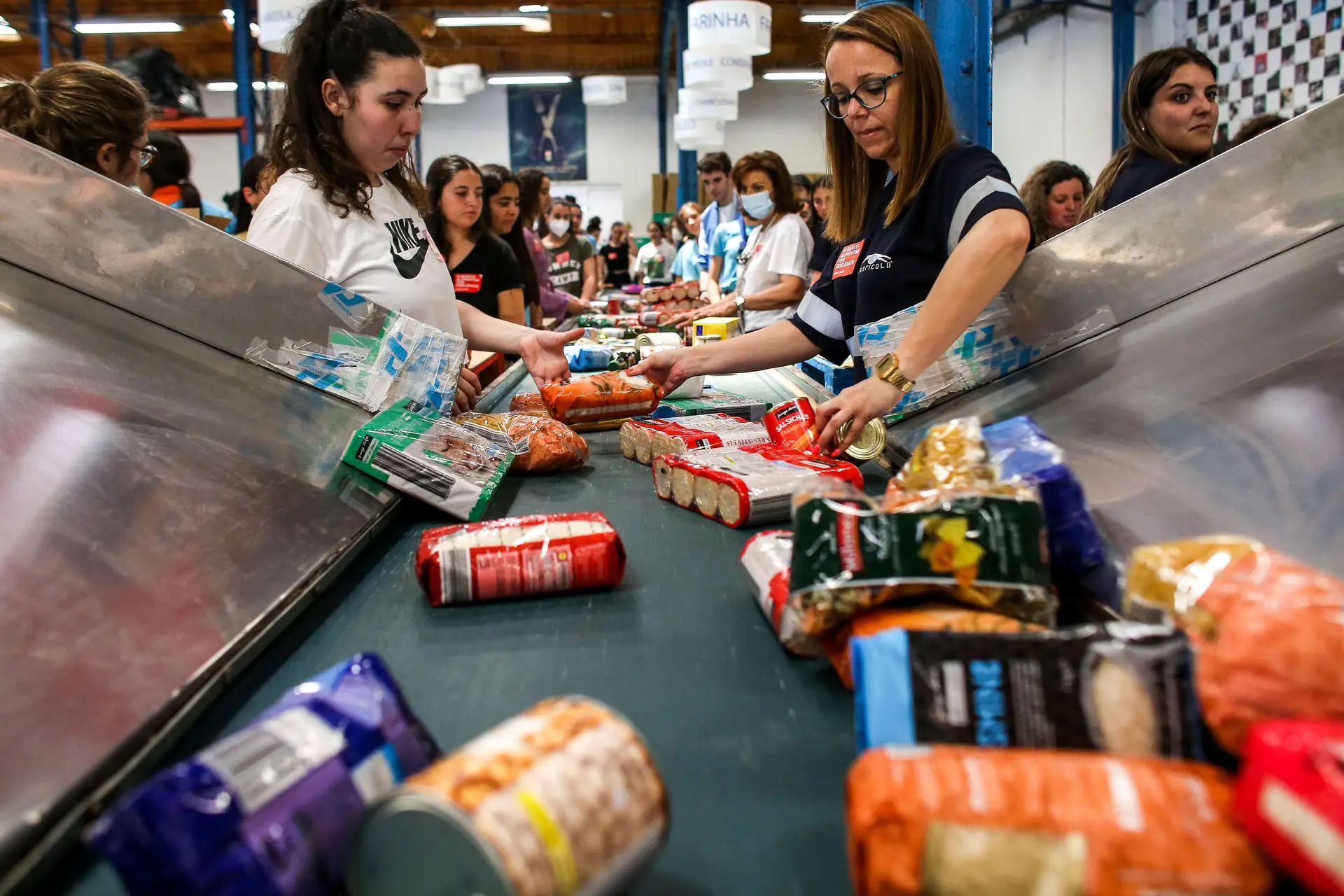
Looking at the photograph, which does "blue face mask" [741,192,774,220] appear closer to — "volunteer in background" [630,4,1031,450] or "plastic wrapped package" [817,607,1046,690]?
"volunteer in background" [630,4,1031,450]

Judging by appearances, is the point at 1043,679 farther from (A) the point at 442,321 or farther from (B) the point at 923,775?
(A) the point at 442,321

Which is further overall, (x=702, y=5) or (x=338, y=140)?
(x=702, y=5)

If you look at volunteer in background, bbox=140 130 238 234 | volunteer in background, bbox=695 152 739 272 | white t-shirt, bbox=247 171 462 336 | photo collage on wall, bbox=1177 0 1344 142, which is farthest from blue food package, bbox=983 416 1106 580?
photo collage on wall, bbox=1177 0 1344 142

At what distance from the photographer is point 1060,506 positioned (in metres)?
1.15

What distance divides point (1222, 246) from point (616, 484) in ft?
4.48

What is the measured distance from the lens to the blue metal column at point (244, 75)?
10.2 metres

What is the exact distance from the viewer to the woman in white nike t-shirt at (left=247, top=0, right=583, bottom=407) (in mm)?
2035

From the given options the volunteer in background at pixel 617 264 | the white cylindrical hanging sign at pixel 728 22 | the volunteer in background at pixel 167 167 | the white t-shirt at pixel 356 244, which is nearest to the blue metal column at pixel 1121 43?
the white cylindrical hanging sign at pixel 728 22

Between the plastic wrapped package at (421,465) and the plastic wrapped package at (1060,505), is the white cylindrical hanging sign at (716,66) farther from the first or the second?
the plastic wrapped package at (1060,505)

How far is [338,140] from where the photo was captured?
2.10 m

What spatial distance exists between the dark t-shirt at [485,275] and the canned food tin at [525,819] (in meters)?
3.75

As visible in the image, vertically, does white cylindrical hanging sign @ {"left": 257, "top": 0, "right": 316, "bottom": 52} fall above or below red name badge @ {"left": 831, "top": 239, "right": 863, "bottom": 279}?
above

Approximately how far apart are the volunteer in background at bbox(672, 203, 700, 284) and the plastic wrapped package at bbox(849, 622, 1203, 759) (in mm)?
7723

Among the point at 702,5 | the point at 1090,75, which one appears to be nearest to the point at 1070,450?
the point at 702,5
